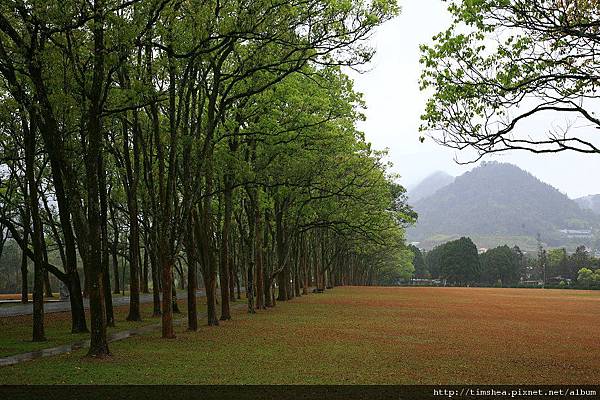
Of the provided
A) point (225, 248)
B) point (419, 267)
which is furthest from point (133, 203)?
point (419, 267)

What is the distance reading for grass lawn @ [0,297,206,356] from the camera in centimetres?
1997

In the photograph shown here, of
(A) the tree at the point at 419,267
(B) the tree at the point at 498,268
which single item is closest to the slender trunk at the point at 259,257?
(B) the tree at the point at 498,268

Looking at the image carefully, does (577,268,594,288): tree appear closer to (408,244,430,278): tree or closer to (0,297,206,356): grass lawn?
(408,244,430,278): tree

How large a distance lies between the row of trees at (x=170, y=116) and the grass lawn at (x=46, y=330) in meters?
0.78

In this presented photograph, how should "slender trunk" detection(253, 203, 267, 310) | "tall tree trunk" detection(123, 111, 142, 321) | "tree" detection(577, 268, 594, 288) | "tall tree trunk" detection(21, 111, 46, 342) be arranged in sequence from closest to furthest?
"tall tree trunk" detection(21, 111, 46, 342) < "tall tree trunk" detection(123, 111, 142, 321) < "slender trunk" detection(253, 203, 267, 310) < "tree" detection(577, 268, 594, 288)

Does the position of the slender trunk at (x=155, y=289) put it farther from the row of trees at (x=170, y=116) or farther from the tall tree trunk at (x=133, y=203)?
the tall tree trunk at (x=133, y=203)

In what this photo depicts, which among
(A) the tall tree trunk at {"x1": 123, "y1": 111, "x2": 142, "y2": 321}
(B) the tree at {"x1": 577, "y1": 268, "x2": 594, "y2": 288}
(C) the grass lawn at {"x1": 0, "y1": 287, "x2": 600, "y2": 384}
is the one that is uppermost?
(A) the tall tree trunk at {"x1": 123, "y1": 111, "x2": 142, "y2": 321}

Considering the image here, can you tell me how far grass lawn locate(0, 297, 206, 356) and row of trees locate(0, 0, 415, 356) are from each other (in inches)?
30.9

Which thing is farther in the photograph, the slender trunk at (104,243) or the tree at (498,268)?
the tree at (498,268)

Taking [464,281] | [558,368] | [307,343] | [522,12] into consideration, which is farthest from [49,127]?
[464,281]

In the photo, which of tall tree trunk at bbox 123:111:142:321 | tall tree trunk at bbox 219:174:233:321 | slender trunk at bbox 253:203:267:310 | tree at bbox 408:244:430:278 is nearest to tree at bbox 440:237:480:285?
tree at bbox 408:244:430:278

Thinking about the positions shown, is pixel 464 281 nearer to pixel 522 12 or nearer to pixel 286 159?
pixel 286 159

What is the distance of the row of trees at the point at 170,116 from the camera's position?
16.8 metres

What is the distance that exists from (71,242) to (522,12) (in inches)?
620
